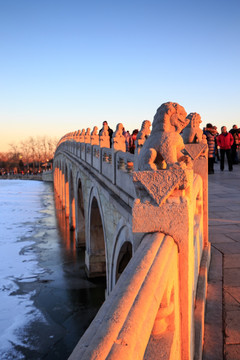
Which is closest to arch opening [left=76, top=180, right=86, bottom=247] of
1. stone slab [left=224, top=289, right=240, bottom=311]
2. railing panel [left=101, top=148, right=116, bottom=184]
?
railing panel [left=101, top=148, right=116, bottom=184]

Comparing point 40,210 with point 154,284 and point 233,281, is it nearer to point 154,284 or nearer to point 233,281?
point 233,281

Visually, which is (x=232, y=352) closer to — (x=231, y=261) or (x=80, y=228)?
(x=231, y=261)

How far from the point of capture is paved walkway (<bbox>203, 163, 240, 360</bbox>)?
276 cm

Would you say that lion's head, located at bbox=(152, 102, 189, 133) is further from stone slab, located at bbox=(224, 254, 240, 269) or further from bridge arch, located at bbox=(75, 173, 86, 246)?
bridge arch, located at bbox=(75, 173, 86, 246)

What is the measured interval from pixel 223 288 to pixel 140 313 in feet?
8.97

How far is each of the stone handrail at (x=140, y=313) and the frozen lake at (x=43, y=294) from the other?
794 cm

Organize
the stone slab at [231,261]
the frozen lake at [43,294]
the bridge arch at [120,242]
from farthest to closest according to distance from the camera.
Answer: the frozen lake at [43,294] < the bridge arch at [120,242] < the stone slab at [231,261]

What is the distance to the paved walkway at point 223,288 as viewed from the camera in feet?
9.05

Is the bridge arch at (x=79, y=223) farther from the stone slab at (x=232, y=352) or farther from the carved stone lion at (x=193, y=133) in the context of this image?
the stone slab at (x=232, y=352)

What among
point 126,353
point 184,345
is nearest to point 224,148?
point 184,345

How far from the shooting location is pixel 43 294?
12.3 meters

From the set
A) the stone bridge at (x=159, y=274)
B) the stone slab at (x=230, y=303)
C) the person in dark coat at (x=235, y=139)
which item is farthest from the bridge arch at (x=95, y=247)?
the stone slab at (x=230, y=303)

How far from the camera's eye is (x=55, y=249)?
58.8 ft

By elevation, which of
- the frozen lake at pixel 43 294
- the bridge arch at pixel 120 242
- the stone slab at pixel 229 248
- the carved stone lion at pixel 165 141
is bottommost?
the frozen lake at pixel 43 294
